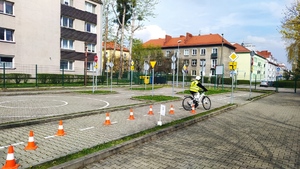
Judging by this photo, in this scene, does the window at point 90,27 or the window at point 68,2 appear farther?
the window at point 90,27

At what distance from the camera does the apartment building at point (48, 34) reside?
74.3 ft

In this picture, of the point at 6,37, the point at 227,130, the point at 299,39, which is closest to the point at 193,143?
the point at 227,130

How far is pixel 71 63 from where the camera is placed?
99.3 feet

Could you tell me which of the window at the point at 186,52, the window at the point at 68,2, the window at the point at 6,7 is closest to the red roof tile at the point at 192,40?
the window at the point at 186,52

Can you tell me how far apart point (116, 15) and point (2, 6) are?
62.3 ft

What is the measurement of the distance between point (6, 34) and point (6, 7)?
109 inches

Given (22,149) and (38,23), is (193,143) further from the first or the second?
(38,23)

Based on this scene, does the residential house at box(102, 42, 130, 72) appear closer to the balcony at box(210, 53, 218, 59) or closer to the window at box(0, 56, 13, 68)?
the window at box(0, 56, 13, 68)

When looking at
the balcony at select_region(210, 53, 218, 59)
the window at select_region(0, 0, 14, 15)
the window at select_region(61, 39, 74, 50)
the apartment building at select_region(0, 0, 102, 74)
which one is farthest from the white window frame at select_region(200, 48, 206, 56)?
the window at select_region(0, 0, 14, 15)

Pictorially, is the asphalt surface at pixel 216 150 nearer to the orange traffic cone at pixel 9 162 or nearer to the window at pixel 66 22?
the orange traffic cone at pixel 9 162

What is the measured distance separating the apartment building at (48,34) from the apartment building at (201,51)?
31039mm

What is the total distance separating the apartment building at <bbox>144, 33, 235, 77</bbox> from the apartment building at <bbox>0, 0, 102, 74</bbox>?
3104 cm

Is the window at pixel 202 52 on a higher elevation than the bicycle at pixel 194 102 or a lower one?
higher

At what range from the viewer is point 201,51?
202ft
